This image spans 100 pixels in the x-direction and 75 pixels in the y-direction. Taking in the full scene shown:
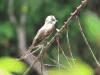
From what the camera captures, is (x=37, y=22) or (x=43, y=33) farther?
(x=37, y=22)

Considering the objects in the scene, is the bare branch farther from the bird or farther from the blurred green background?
the bird

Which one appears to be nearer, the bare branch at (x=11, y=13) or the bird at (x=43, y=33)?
the bird at (x=43, y=33)

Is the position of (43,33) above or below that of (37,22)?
below

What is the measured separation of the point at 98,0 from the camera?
303 cm

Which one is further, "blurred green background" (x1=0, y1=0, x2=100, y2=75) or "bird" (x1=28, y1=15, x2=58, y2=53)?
"blurred green background" (x1=0, y1=0, x2=100, y2=75)

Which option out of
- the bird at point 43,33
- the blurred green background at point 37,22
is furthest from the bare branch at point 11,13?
the bird at point 43,33

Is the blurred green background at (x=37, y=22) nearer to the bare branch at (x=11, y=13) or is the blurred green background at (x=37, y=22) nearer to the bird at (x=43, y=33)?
the bare branch at (x=11, y=13)

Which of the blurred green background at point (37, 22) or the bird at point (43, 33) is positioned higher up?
the blurred green background at point (37, 22)

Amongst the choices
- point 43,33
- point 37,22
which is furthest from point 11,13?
point 43,33

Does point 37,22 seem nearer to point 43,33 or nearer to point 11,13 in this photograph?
point 11,13

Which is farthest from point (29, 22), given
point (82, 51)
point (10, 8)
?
point (82, 51)

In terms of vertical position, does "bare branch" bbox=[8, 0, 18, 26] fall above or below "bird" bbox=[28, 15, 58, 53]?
above

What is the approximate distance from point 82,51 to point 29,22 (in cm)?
127

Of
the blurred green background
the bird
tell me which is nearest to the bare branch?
the blurred green background
